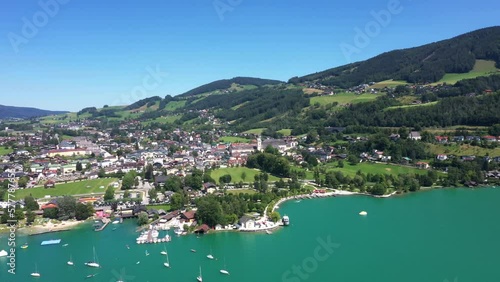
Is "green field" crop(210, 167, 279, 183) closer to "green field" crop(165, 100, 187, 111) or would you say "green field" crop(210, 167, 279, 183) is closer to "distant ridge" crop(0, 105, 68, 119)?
"green field" crop(165, 100, 187, 111)

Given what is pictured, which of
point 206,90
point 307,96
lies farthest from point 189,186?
point 206,90

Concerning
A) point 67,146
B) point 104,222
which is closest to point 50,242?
point 104,222

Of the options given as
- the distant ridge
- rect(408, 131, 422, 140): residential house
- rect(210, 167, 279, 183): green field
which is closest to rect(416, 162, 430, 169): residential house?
rect(408, 131, 422, 140): residential house

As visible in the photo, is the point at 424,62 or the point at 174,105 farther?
the point at 174,105

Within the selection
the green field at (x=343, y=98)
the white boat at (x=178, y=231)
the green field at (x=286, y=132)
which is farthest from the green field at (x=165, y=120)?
the white boat at (x=178, y=231)

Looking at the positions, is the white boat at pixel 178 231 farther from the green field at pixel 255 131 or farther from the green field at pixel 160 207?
the green field at pixel 255 131

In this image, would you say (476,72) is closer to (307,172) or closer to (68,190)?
(307,172)

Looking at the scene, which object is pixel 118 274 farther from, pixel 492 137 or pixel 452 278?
pixel 492 137
